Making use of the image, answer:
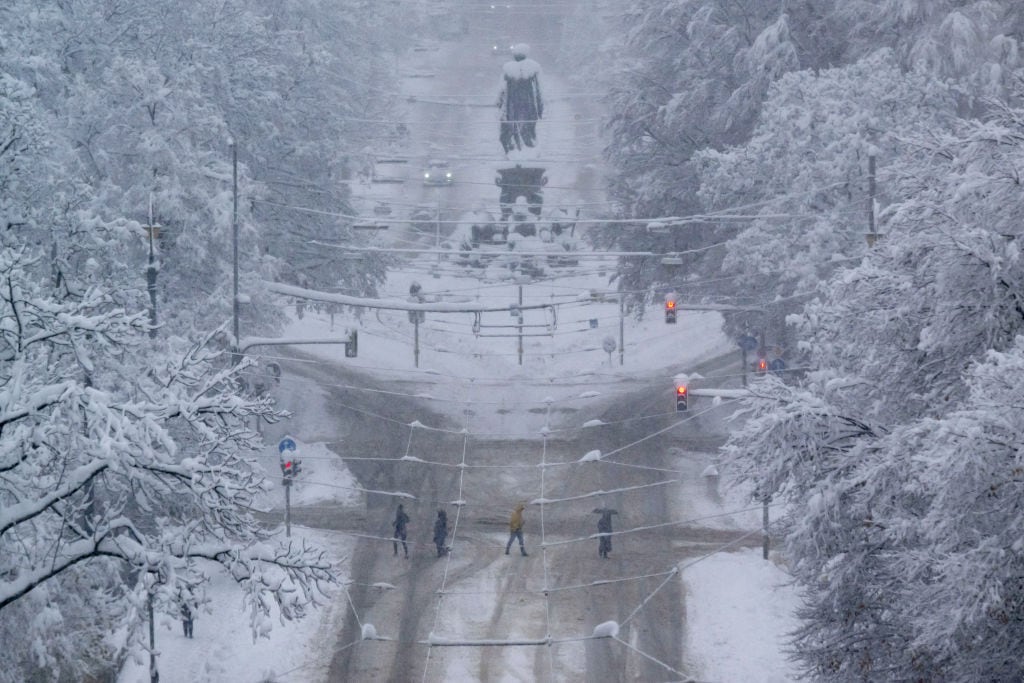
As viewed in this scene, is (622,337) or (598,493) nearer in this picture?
(598,493)

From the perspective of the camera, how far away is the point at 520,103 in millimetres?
47188

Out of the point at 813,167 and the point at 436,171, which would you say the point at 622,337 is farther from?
the point at 436,171

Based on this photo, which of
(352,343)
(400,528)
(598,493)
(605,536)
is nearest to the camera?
(605,536)

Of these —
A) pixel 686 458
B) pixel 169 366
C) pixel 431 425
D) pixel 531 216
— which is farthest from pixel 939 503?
pixel 531 216

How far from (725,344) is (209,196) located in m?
17.0

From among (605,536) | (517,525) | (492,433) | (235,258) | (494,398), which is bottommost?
(605,536)

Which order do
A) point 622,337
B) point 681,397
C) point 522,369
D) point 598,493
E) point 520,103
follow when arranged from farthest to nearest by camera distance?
point 520,103 < point 522,369 < point 622,337 < point 598,493 < point 681,397

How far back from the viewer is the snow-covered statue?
154 feet

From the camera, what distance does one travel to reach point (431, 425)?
34906mm

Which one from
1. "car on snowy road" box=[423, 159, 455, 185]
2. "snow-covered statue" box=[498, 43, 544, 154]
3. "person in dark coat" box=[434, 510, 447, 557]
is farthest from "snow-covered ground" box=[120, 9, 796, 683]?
"snow-covered statue" box=[498, 43, 544, 154]

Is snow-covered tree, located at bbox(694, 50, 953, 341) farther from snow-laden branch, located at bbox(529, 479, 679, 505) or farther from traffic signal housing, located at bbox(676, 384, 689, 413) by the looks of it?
snow-laden branch, located at bbox(529, 479, 679, 505)

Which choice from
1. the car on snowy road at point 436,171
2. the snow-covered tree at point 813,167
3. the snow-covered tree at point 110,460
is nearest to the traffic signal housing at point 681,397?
the snow-covered tree at point 813,167

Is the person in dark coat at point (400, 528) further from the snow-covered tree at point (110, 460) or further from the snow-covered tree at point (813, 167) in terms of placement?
the snow-covered tree at point (110, 460)

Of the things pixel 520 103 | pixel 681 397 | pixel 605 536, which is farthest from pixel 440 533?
pixel 520 103
